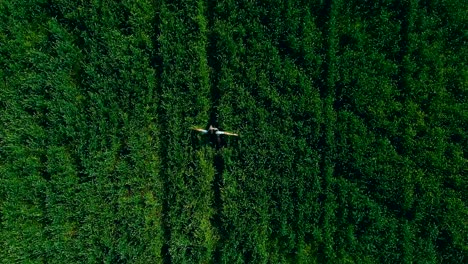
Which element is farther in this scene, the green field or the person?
the person

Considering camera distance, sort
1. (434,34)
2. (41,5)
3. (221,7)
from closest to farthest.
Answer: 1. (434,34)
2. (221,7)
3. (41,5)

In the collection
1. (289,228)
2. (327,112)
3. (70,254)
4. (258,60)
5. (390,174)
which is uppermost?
(258,60)

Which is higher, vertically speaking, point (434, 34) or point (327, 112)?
point (434, 34)

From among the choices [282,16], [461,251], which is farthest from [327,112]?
[461,251]

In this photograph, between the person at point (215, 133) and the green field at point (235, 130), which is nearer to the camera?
the green field at point (235, 130)

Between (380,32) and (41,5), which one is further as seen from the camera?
(41,5)

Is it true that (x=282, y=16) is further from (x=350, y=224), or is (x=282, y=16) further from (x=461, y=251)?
(x=461, y=251)

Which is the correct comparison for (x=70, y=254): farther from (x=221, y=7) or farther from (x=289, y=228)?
(x=221, y=7)

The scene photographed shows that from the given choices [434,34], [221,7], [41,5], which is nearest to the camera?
[434,34]
